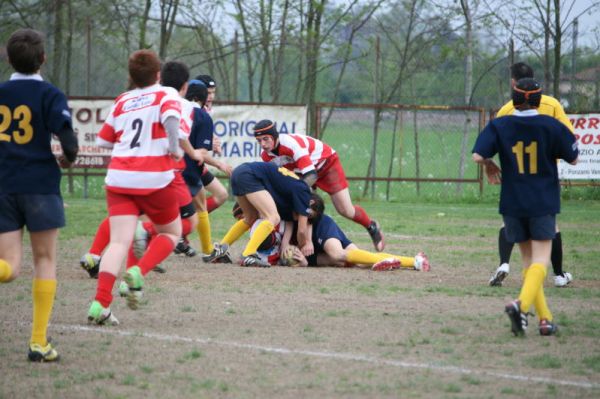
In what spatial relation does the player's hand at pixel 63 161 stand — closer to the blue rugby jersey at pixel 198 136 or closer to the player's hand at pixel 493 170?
the player's hand at pixel 493 170

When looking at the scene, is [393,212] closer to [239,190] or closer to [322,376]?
[239,190]

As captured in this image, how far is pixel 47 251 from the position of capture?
588cm

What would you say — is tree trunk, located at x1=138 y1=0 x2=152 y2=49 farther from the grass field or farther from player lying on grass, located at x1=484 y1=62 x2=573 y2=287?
player lying on grass, located at x1=484 y1=62 x2=573 y2=287

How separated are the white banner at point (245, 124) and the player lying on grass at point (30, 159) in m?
13.5

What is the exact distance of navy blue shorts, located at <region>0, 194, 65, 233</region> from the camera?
5770 mm

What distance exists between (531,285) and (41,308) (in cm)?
303

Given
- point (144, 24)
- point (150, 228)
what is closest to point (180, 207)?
point (150, 228)

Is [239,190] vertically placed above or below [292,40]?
below

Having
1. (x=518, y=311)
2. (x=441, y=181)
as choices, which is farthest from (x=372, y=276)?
(x=441, y=181)

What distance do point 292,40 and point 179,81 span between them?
45.4 ft

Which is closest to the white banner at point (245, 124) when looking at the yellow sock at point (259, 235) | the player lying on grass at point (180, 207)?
the yellow sock at point (259, 235)

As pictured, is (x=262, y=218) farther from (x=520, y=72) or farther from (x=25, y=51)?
(x=25, y=51)

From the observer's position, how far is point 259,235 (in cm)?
1021

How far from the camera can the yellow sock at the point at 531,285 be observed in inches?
256
